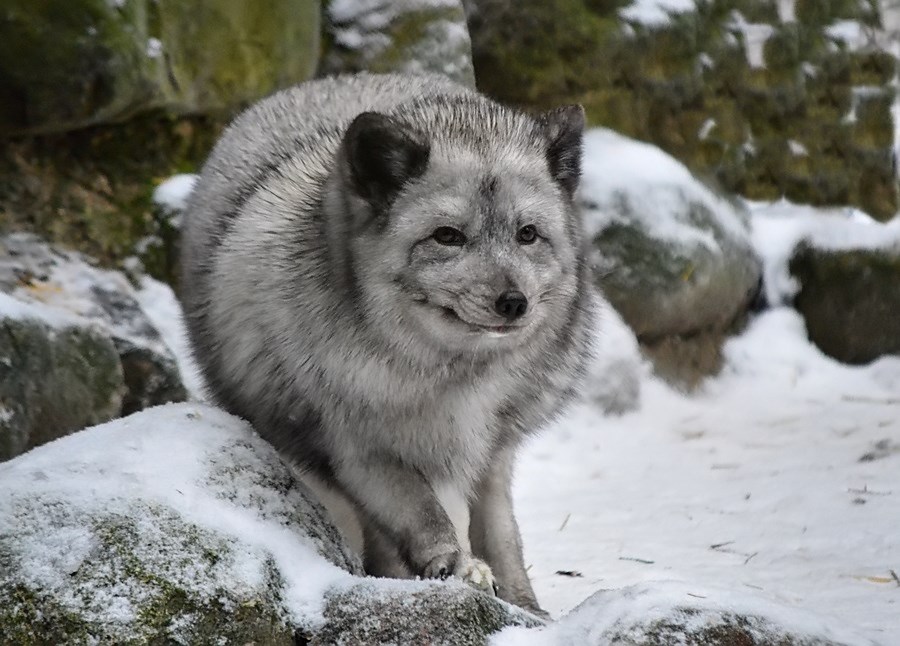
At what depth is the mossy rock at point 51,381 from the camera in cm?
361

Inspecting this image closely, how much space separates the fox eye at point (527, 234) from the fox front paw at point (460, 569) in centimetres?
88

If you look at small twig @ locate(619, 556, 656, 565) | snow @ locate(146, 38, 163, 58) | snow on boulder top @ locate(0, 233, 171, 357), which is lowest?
small twig @ locate(619, 556, 656, 565)

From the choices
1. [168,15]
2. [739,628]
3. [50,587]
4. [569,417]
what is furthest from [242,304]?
[569,417]

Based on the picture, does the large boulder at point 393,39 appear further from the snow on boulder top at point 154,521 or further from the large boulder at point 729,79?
the snow on boulder top at point 154,521

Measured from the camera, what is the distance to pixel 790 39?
759 cm

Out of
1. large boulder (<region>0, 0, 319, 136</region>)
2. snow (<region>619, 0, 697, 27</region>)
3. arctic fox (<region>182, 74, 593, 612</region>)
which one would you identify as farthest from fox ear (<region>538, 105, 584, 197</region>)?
snow (<region>619, 0, 697, 27</region>)

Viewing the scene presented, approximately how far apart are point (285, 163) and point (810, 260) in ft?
14.1

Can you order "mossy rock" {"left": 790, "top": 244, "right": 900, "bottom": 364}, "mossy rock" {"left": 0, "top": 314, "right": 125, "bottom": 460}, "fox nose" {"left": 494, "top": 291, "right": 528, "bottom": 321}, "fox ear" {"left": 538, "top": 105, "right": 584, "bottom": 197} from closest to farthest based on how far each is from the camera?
1. "fox nose" {"left": 494, "top": 291, "right": 528, "bottom": 321}
2. "fox ear" {"left": 538, "top": 105, "right": 584, "bottom": 197}
3. "mossy rock" {"left": 0, "top": 314, "right": 125, "bottom": 460}
4. "mossy rock" {"left": 790, "top": 244, "right": 900, "bottom": 364}

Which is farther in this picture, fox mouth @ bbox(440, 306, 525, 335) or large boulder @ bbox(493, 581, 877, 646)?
fox mouth @ bbox(440, 306, 525, 335)

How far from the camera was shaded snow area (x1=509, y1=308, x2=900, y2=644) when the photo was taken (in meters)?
3.87

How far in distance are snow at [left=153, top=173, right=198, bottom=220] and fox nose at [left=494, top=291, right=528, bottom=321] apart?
2907 mm

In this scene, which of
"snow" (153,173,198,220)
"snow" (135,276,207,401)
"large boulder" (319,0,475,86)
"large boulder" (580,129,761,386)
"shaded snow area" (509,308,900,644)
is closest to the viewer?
"shaded snow area" (509,308,900,644)

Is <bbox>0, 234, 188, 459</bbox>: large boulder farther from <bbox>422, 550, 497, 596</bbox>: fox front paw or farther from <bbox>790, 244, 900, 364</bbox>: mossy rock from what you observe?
<bbox>790, 244, 900, 364</bbox>: mossy rock

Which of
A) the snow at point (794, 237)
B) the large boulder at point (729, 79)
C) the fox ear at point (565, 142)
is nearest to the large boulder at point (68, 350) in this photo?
the fox ear at point (565, 142)
